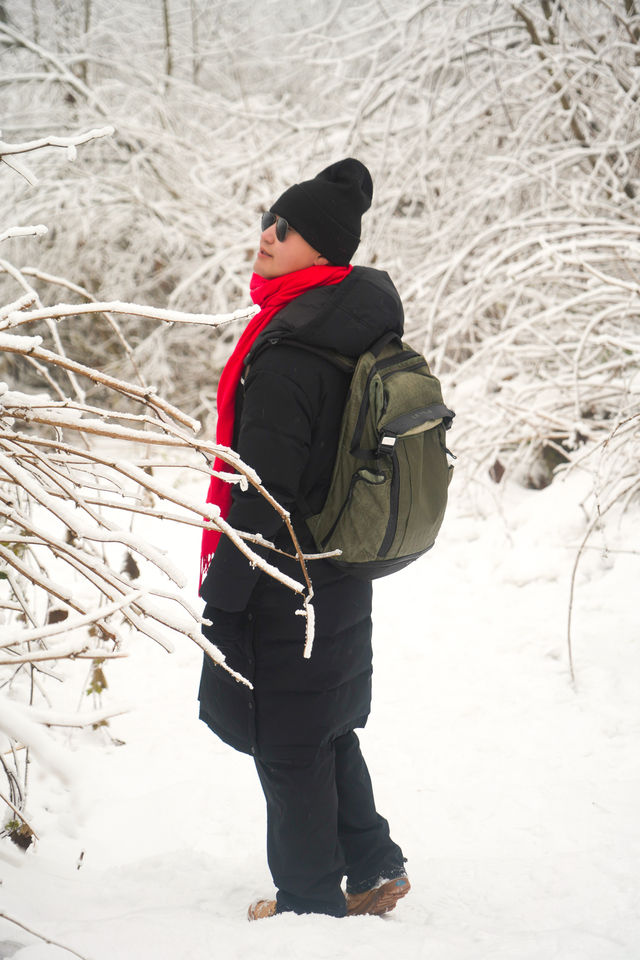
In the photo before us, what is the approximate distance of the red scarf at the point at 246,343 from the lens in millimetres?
1455

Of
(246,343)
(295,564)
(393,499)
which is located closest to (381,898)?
(295,564)

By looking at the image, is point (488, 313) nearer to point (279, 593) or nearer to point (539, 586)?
point (539, 586)

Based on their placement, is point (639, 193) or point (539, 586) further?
point (639, 193)

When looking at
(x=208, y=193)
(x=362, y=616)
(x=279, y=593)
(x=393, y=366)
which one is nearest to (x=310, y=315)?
(x=393, y=366)

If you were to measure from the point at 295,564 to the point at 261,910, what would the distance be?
770mm

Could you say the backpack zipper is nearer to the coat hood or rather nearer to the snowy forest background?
the coat hood

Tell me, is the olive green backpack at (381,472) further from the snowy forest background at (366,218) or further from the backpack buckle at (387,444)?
the snowy forest background at (366,218)

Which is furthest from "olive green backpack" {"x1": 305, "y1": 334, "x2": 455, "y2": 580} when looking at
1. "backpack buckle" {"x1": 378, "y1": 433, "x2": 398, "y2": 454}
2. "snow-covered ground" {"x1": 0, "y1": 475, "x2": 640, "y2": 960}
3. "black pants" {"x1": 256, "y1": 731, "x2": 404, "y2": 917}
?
"snow-covered ground" {"x1": 0, "y1": 475, "x2": 640, "y2": 960}

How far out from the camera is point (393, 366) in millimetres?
1418

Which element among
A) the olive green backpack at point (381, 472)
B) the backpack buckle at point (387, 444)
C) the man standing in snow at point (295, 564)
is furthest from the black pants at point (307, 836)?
the backpack buckle at point (387, 444)

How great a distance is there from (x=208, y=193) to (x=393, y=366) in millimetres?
4622

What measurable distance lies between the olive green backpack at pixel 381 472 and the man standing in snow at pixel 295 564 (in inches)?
1.8

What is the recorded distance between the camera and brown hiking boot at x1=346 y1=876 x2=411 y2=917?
1.55 m

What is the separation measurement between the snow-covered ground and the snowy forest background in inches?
8.4
